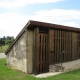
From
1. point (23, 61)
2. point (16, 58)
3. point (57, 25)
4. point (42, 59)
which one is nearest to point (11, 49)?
point (16, 58)

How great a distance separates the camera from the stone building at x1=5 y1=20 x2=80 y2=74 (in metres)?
11.7

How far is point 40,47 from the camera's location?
12000mm

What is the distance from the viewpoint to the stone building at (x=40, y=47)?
11735 millimetres

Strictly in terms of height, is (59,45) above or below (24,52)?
above

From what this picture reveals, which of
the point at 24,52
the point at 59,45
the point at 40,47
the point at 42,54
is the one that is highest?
the point at 59,45

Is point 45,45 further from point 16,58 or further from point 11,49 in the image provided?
point 11,49

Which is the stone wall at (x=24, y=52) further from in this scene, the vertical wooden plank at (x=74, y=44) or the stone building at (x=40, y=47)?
the vertical wooden plank at (x=74, y=44)

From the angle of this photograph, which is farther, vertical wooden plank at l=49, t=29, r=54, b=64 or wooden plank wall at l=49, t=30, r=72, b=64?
wooden plank wall at l=49, t=30, r=72, b=64

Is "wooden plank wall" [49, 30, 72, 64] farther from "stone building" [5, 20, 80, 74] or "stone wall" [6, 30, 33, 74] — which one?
"stone wall" [6, 30, 33, 74]

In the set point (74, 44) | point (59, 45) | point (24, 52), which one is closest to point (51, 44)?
point (59, 45)

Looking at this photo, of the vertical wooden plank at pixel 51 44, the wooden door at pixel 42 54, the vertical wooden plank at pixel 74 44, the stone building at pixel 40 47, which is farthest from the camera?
the vertical wooden plank at pixel 74 44

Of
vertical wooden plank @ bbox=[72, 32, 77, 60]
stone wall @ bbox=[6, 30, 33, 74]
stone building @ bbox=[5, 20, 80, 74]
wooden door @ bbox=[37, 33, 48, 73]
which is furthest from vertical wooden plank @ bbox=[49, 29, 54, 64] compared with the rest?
vertical wooden plank @ bbox=[72, 32, 77, 60]

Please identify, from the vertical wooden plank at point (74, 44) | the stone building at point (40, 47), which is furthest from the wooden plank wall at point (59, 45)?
the vertical wooden plank at point (74, 44)

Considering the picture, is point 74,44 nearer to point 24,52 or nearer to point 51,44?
point 51,44
